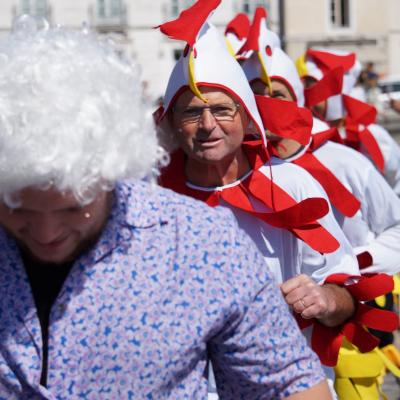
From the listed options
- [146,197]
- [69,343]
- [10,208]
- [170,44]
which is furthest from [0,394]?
[170,44]

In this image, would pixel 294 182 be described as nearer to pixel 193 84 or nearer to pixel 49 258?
pixel 193 84

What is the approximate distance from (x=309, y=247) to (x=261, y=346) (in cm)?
105

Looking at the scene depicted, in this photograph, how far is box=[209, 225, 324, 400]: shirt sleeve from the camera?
1764 mm

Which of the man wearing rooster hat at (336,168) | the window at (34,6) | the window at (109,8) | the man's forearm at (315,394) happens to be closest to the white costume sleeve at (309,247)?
the man wearing rooster hat at (336,168)

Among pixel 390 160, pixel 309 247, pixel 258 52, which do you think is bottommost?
pixel 390 160

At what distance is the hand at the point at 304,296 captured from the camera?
88.3 inches

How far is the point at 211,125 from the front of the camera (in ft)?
9.06

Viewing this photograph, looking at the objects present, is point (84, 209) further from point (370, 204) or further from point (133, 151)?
point (370, 204)

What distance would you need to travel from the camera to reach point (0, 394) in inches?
67.7

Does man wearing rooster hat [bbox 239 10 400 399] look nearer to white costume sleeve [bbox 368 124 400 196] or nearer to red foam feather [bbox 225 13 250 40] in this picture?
red foam feather [bbox 225 13 250 40]

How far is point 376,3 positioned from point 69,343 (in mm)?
36392

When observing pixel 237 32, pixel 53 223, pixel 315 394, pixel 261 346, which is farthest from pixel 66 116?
pixel 237 32

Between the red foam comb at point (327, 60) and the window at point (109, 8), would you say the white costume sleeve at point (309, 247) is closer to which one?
the red foam comb at point (327, 60)

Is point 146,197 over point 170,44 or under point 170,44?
over
